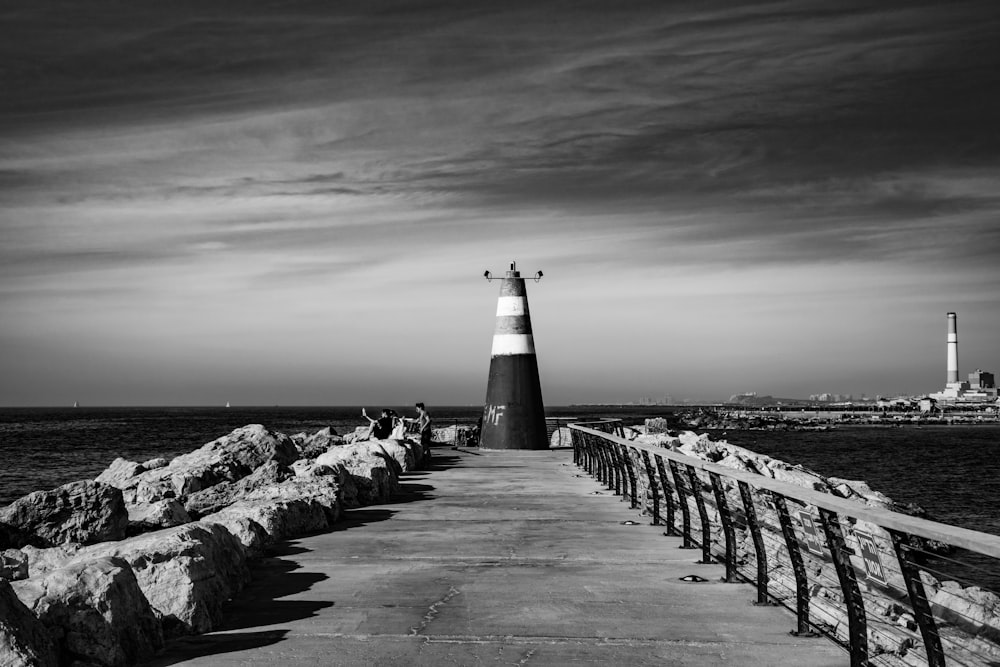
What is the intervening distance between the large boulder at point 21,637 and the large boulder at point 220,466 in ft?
32.2

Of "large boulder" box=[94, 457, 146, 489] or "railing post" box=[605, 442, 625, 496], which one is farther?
"large boulder" box=[94, 457, 146, 489]

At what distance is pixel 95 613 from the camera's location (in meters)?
5.05

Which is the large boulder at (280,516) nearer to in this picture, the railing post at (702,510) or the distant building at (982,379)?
the railing post at (702,510)

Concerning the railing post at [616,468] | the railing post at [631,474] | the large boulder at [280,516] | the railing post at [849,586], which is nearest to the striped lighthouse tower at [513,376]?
the railing post at [616,468]

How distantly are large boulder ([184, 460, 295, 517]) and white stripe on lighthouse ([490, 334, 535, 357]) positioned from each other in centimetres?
814

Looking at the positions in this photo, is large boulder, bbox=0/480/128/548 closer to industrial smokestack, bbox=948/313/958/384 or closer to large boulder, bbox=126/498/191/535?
large boulder, bbox=126/498/191/535

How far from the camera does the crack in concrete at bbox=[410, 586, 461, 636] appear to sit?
238 inches

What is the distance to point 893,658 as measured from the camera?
658 cm

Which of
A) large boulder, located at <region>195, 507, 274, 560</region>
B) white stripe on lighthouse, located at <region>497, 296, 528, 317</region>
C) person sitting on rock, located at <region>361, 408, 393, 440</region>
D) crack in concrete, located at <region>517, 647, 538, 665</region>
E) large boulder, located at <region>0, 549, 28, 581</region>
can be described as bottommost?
crack in concrete, located at <region>517, 647, 538, 665</region>

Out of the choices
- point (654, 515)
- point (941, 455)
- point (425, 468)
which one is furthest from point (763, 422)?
point (654, 515)

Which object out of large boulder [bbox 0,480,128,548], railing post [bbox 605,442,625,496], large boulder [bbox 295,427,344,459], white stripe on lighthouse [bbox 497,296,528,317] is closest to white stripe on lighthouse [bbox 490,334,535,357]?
white stripe on lighthouse [bbox 497,296,528,317]

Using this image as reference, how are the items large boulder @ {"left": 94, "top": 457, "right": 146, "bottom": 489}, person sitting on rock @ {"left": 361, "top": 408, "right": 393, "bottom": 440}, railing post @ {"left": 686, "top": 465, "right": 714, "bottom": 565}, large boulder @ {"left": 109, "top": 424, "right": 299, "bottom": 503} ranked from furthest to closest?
person sitting on rock @ {"left": 361, "top": 408, "right": 393, "bottom": 440}
large boulder @ {"left": 94, "top": 457, "right": 146, "bottom": 489}
large boulder @ {"left": 109, "top": 424, "right": 299, "bottom": 503}
railing post @ {"left": 686, "top": 465, "right": 714, "bottom": 565}

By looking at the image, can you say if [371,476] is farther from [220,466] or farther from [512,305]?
[512,305]

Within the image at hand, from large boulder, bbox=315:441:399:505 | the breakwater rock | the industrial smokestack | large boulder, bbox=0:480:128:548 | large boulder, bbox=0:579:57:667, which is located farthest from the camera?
the industrial smokestack
